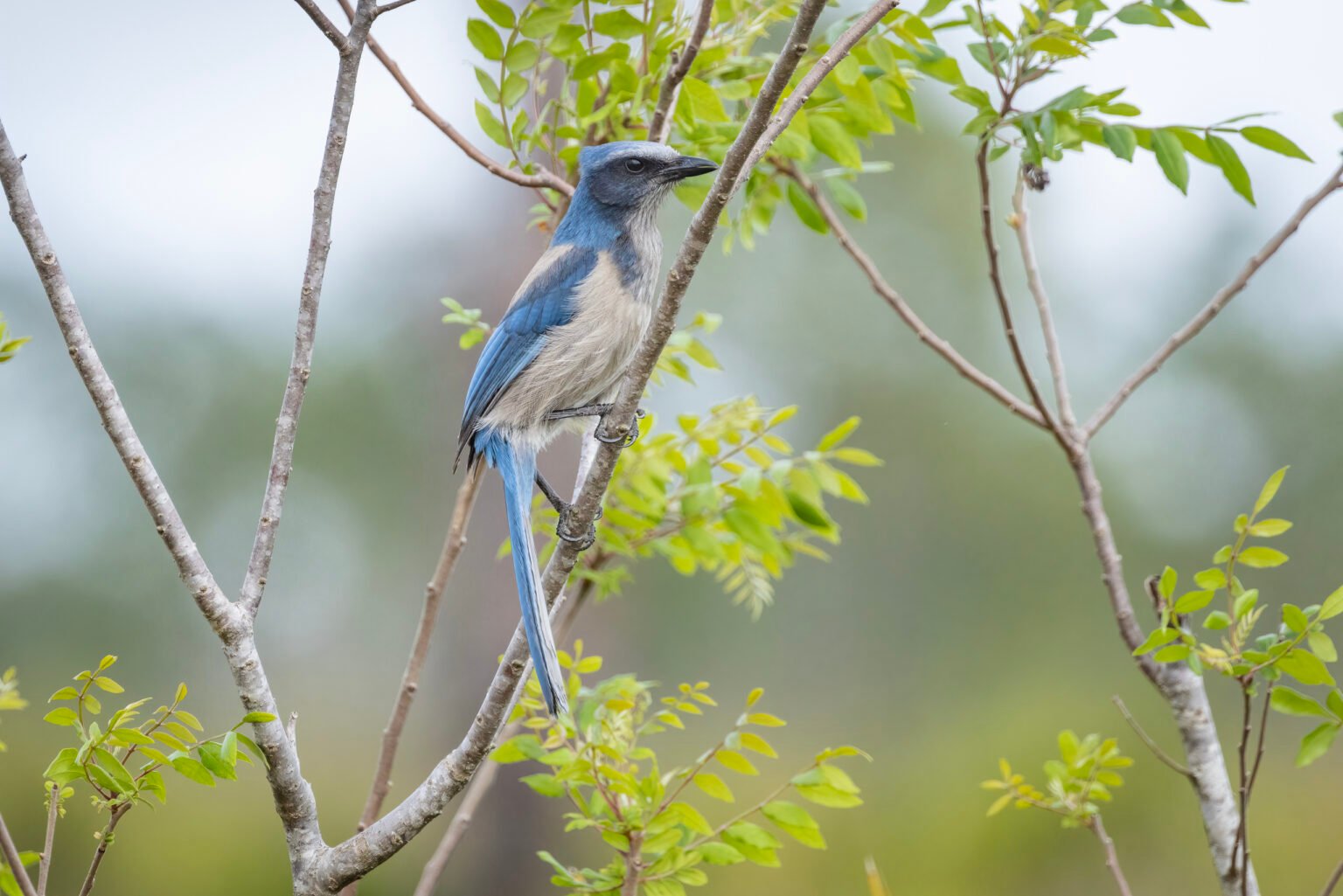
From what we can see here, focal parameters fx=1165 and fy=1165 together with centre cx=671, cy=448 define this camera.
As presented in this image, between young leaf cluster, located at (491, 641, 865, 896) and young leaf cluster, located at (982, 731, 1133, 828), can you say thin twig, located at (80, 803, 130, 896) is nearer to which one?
young leaf cluster, located at (491, 641, 865, 896)

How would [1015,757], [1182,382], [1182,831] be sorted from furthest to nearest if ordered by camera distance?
1. [1182,382]
2. [1015,757]
3. [1182,831]

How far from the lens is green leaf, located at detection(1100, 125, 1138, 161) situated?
92.4 inches

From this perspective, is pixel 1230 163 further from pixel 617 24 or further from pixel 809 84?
pixel 617 24

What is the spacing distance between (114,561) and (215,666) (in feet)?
5.62

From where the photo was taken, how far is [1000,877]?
809 cm

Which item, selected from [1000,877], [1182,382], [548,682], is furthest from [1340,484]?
[548,682]

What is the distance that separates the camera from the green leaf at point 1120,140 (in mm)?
2348

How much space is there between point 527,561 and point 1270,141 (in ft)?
5.71

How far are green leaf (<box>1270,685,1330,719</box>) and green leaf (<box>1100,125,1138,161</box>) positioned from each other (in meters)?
1.06

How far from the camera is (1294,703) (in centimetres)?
194

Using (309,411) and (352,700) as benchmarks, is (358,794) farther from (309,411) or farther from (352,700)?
(309,411)

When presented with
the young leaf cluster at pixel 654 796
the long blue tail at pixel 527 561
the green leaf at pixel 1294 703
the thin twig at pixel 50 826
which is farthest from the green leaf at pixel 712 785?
the thin twig at pixel 50 826

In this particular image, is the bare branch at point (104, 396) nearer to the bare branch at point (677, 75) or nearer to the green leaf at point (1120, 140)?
the bare branch at point (677, 75)

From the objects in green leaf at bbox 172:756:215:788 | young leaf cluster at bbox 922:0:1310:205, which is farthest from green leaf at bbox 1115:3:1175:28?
green leaf at bbox 172:756:215:788
